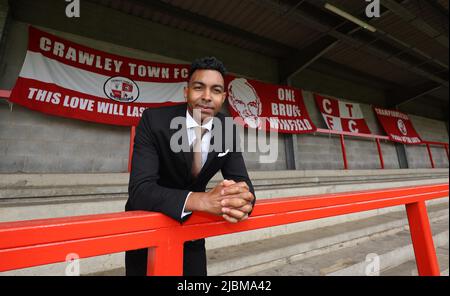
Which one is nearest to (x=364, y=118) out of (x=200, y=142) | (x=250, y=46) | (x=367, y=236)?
(x=250, y=46)

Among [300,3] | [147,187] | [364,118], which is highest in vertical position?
[300,3]

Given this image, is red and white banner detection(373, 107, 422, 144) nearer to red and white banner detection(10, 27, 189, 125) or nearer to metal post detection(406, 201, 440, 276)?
red and white banner detection(10, 27, 189, 125)

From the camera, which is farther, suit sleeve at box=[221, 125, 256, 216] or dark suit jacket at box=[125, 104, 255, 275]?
suit sleeve at box=[221, 125, 256, 216]

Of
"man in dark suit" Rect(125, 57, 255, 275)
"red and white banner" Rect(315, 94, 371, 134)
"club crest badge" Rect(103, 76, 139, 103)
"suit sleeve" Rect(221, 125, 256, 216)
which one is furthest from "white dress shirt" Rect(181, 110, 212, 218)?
"red and white banner" Rect(315, 94, 371, 134)

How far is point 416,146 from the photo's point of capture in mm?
9266

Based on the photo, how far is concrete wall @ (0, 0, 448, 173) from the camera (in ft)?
10.8

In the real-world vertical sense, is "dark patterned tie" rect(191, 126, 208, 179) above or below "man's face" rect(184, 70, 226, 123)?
below

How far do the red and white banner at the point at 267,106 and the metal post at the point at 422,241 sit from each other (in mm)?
3788

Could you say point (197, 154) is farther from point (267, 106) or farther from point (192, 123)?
point (267, 106)

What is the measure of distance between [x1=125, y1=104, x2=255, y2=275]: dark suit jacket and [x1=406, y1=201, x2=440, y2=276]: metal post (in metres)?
1.13

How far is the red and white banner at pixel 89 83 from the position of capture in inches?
126
